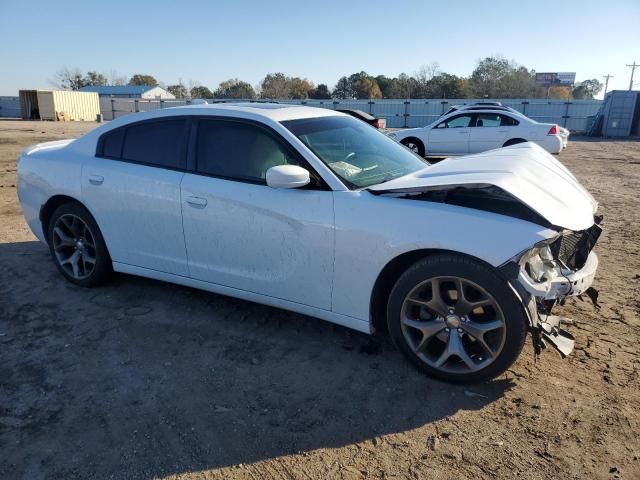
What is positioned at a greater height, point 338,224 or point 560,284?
point 338,224

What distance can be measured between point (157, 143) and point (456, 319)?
2747mm

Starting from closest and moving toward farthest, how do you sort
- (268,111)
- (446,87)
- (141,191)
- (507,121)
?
(268,111)
(141,191)
(507,121)
(446,87)

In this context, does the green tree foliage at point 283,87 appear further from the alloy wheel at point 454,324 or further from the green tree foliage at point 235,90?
the alloy wheel at point 454,324

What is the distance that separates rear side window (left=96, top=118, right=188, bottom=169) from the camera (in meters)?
3.88

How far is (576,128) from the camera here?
36.3 m

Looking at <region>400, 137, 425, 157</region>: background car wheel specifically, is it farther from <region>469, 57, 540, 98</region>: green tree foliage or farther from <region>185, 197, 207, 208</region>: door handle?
<region>469, 57, 540, 98</region>: green tree foliage

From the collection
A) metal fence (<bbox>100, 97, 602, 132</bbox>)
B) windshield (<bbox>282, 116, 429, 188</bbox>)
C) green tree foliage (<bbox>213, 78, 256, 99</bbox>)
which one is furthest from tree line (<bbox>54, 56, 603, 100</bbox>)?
windshield (<bbox>282, 116, 429, 188</bbox>)

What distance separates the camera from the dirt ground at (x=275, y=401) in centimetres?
239

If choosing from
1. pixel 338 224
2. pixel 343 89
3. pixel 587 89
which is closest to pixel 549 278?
pixel 338 224

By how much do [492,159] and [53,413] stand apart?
3429mm

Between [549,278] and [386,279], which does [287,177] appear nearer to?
[386,279]

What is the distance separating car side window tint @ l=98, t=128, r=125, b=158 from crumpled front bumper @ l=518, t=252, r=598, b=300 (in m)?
3.40

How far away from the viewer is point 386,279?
3125mm

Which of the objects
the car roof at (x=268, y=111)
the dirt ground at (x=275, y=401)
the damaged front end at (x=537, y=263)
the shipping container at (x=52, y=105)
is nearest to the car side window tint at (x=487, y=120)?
the dirt ground at (x=275, y=401)
